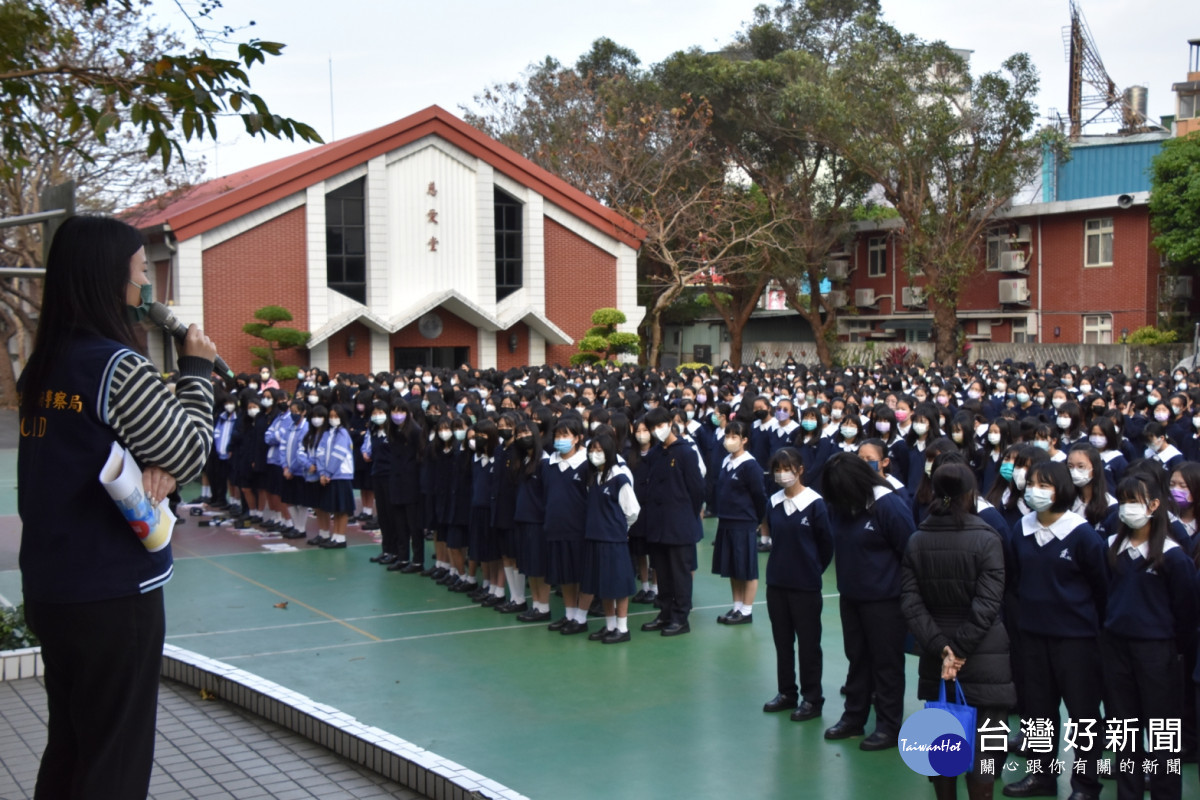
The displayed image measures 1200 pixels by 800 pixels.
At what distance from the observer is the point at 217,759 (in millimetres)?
5523

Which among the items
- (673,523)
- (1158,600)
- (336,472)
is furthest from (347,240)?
(1158,600)

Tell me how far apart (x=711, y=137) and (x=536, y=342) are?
12064 millimetres

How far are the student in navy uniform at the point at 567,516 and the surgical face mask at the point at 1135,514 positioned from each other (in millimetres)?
4462

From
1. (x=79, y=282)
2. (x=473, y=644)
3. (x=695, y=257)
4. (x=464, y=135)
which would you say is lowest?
(x=473, y=644)

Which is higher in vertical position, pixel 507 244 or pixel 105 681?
pixel 507 244

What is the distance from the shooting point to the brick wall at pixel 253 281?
87.2 feet

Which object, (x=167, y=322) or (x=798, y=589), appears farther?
(x=798, y=589)

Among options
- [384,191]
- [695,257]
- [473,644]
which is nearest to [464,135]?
[384,191]

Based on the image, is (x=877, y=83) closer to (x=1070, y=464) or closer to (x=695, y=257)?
(x=695, y=257)

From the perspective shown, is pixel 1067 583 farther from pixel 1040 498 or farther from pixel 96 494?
pixel 96 494

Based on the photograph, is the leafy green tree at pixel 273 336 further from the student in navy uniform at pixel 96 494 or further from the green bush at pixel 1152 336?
the student in navy uniform at pixel 96 494

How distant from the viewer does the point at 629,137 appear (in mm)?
35281

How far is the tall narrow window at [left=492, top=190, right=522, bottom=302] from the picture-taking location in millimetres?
30391

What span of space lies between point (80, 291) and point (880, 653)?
465 centimetres
